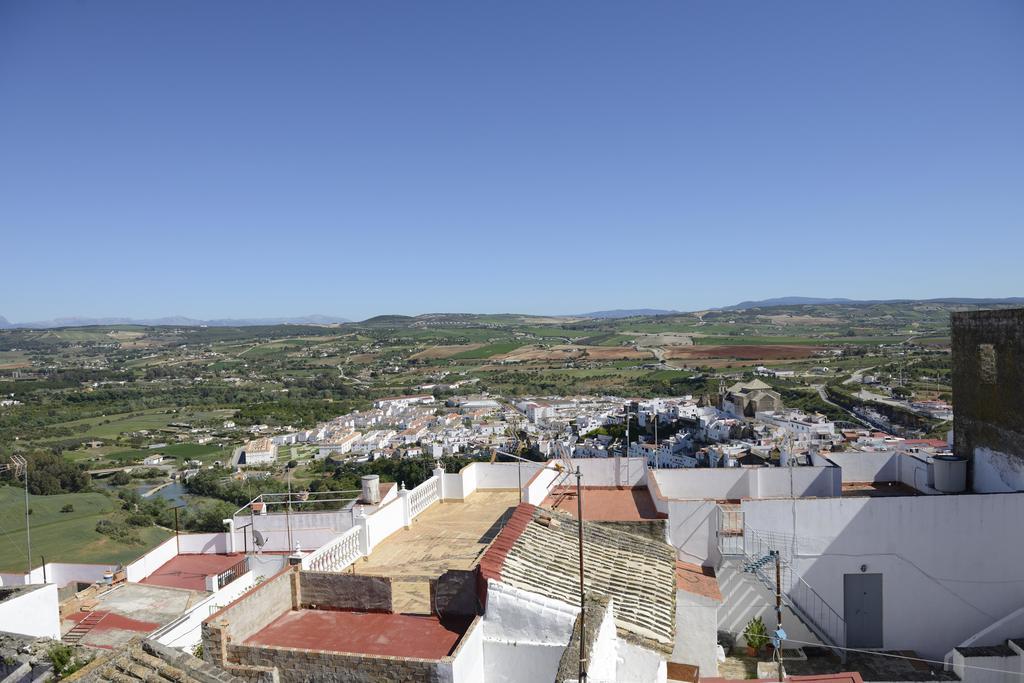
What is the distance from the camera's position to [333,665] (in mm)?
5508

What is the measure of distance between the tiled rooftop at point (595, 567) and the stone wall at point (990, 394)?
7.11m

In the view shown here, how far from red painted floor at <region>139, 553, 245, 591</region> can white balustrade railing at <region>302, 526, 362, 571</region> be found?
534cm

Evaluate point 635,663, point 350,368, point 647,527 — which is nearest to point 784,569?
point 647,527

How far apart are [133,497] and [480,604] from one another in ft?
142

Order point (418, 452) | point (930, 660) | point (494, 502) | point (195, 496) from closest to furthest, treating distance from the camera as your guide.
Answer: point (930, 660) < point (494, 502) < point (195, 496) < point (418, 452)

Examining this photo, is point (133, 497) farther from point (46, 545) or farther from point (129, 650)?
point (129, 650)

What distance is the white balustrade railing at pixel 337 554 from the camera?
7.77 meters

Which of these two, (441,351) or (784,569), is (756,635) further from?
(441,351)

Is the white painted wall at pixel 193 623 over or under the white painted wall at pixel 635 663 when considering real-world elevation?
under

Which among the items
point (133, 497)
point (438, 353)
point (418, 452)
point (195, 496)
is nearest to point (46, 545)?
point (133, 497)

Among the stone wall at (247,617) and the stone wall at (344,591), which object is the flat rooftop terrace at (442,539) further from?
the stone wall at (247,617)

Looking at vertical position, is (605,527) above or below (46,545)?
above

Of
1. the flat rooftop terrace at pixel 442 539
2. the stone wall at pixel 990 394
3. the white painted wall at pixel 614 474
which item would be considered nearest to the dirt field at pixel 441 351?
the white painted wall at pixel 614 474

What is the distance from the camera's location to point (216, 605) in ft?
34.6
